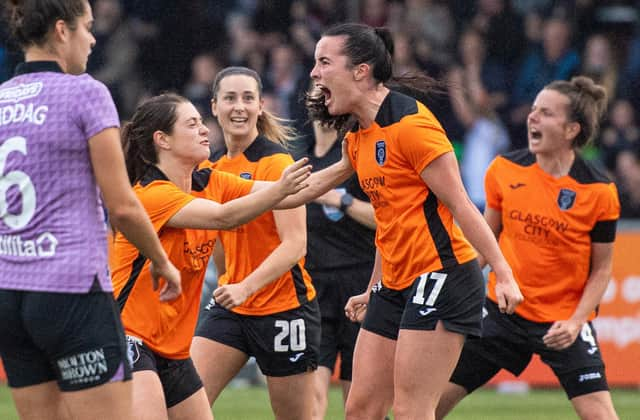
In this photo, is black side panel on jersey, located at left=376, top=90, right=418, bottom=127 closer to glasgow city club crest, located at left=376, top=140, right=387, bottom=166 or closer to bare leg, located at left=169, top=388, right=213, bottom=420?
glasgow city club crest, located at left=376, top=140, right=387, bottom=166

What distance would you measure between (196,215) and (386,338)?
1.17m

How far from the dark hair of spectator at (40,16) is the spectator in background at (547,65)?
924 cm

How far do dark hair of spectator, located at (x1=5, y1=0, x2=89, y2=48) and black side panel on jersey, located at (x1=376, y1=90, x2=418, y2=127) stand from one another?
1.78 m

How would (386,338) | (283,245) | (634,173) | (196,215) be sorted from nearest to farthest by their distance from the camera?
(196,215) < (386,338) < (283,245) < (634,173)

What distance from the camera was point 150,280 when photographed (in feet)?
17.7

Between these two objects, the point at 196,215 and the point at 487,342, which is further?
the point at 487,342

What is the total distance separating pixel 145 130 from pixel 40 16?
5.19ft

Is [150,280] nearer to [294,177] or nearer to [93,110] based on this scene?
[294,177]

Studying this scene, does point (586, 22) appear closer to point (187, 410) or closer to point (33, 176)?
point (187, 410)

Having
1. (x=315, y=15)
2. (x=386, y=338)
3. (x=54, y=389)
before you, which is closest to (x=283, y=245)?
(x=386, y=338)

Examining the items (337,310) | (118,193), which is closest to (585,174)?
(337,310)

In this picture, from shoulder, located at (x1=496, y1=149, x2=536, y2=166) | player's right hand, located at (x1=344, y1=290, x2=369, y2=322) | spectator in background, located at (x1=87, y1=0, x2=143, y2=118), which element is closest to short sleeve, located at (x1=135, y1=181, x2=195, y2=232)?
player's right hand, located at (x1=344, y1=290, x2=369, y2=322)

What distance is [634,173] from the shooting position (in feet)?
41.1

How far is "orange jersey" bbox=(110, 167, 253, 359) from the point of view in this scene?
5.39m
